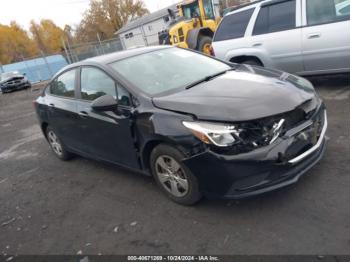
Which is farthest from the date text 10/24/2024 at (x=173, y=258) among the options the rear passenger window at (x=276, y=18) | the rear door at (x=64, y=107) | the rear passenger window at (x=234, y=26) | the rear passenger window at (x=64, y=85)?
the rear passenger window at (x=234, y=26)

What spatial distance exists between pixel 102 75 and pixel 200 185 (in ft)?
6.24

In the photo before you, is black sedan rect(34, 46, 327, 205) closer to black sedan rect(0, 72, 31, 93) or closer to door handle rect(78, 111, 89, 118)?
door handle rect(78, 111, 89, 118)

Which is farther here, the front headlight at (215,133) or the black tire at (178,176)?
the black tire at (178,176)

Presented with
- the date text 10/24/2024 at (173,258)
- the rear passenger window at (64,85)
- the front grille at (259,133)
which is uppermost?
the rear passenger window at (64,85)

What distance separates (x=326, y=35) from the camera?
5.79 metres

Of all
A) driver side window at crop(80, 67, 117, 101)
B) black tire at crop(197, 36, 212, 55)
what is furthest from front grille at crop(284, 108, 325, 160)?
Answer: black tire at crop(197, 36, 212, 55)

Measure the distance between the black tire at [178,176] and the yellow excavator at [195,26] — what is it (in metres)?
9.12

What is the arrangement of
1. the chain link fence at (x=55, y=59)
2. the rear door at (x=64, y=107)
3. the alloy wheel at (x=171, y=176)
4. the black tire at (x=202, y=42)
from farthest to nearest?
the chain link fence at (x=55, y=59) → the black tire at (x=202, y=42) → the rear door at (x=64, y=107) → the alloy wheel at (x=171, y=176)

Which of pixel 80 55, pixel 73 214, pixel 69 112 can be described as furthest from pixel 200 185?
pixel 80 55

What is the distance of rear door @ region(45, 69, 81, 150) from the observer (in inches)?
189

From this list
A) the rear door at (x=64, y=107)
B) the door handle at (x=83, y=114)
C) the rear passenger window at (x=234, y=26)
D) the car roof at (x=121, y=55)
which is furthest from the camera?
the rear passenger window at (x=234, y=26)

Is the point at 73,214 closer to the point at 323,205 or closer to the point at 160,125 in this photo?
the point at 160,125

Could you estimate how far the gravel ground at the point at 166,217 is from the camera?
2.89 m

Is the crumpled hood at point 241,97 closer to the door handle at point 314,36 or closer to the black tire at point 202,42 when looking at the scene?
the door handle at point 314,36
